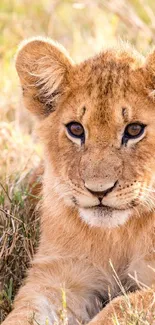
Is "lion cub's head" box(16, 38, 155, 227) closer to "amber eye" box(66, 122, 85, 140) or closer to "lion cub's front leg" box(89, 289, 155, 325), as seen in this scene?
"amber eye" box(66, 122, 85, 140)

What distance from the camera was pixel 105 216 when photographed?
417cm

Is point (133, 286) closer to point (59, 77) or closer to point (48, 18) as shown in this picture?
point (59, 77)

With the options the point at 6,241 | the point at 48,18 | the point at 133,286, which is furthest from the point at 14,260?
the point at 48,18

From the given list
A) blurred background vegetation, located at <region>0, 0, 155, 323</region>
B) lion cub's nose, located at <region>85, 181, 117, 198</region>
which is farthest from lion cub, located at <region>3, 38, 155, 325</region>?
blurred background vegetation, located at <region>0, 0, 155, 323</region>

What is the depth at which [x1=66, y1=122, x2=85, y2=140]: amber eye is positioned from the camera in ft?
14.3

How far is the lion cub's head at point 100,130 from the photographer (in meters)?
4.15

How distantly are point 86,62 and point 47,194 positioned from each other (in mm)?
708

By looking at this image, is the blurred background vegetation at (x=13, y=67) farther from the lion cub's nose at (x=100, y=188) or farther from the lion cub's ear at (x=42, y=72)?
the lion cub's nose at (x=100, y=188)

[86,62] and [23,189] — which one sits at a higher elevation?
[86,62]

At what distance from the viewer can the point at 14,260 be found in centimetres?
503

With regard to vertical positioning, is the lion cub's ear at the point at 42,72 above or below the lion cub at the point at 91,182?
above

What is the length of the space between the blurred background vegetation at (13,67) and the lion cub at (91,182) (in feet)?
0.89

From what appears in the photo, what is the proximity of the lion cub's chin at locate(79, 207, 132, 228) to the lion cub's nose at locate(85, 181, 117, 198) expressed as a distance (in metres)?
0.10

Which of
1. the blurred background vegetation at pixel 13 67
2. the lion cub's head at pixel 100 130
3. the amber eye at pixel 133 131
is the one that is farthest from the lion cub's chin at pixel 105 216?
the blurred background vegetation at pixel 13 67
